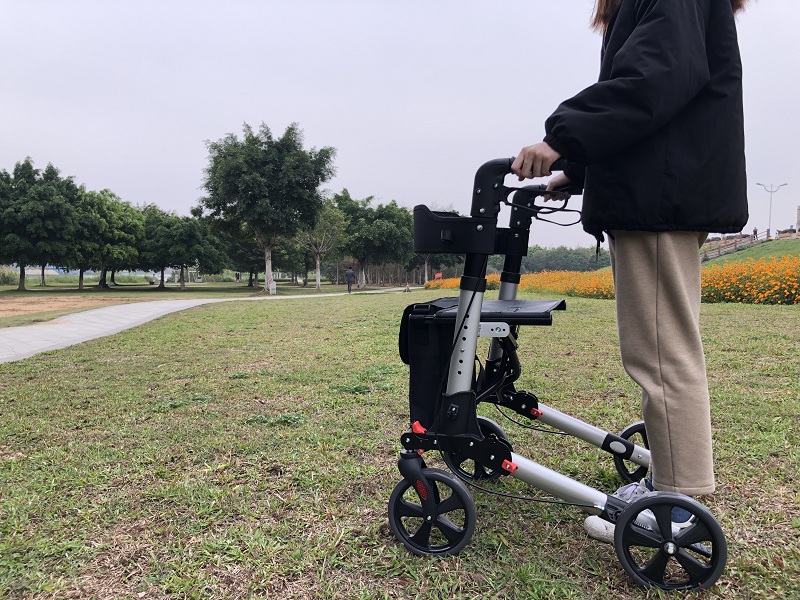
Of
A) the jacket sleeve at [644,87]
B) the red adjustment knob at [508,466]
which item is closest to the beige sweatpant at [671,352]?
the jacket sleeve at [644,87]

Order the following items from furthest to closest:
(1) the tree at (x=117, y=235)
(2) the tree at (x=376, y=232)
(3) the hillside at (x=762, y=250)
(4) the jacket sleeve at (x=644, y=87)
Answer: (2) the tree at (x=376, y=232) → (1) the tree at (x=117, y=235) → (3) the hillside at (x=762, y=250) → (4) the jacket sleeve at (x=644, y=87)

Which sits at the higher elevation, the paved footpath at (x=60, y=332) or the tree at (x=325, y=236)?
the tree at (x=325, y=236)

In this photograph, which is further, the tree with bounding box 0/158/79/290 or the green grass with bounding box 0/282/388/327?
the tree with bounding box 0/158/79/290

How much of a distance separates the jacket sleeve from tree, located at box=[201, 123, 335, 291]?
2231cm

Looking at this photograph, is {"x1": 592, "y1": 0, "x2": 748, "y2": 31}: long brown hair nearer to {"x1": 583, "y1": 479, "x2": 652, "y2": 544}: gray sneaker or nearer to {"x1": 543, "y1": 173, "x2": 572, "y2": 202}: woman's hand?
{"x1": 543, "y1": 173, "x2": 572, "y2": 202}: woman's hand

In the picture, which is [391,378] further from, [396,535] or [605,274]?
[605,274]

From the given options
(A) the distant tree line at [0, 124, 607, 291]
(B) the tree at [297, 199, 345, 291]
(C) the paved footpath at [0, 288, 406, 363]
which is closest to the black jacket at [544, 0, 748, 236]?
(C) the paved footpath at [0, 288, 406, 363]

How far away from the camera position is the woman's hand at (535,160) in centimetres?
137

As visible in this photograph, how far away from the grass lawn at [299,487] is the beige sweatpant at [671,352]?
13.9 inches

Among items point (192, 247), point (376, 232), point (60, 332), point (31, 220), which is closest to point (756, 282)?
point (60, 332)

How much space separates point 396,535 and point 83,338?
684 centimetres

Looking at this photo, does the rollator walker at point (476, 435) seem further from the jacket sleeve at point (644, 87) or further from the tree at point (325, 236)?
the tree at point (325, 236)

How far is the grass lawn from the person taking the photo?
4.77 feet

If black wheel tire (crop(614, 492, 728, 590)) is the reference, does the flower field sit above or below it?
above
